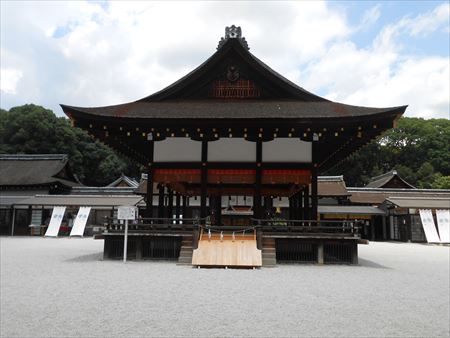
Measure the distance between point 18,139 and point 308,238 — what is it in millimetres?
45767

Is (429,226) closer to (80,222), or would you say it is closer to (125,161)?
(80,222)

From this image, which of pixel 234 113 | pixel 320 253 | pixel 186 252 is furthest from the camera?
pixel 234 113

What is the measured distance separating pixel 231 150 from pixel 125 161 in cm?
4375

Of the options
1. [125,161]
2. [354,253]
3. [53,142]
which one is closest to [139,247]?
[354,253]

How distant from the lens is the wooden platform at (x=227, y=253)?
1088 centimetres

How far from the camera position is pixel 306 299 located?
6.82 m

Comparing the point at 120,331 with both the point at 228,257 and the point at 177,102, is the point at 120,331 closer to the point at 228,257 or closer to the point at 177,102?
the point at 228,257

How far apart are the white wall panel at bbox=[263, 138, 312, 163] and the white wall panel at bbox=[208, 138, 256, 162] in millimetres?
501

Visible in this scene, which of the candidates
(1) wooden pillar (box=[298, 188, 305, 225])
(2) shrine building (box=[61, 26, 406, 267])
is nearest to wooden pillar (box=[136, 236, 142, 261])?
(2) shrine building (box=[61, 26, 406, 267])

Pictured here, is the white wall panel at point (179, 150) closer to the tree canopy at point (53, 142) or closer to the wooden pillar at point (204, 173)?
the wooden pillar at point (204, 173)

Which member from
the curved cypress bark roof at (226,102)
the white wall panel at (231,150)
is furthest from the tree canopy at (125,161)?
the white wall panel at (231,150)

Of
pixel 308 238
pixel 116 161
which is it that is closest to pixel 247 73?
pixel 308 238

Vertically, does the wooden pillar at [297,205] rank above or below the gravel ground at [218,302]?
above

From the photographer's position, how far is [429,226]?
1111 inches
